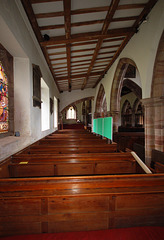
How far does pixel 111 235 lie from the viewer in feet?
3.58

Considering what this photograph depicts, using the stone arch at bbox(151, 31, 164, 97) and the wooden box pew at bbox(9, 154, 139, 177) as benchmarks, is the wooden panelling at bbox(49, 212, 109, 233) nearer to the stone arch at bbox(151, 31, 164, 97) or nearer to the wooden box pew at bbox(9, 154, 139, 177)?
the wooden box pew at bbox(9, 154, 139, 177)

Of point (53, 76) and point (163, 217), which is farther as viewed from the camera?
point (53, 76)

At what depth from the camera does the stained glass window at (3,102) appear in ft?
7.81

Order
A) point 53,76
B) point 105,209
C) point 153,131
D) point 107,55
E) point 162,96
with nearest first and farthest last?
point 105,209 → point 162,96 → point 153,131 → point 107,55 → point 53,76

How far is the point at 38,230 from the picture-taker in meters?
1.14

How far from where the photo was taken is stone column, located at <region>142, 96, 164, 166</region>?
10.2ft

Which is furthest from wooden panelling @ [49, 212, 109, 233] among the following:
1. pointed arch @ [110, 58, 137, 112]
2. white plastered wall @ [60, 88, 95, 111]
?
white plastered wall @ [60, 88, 95, 111]

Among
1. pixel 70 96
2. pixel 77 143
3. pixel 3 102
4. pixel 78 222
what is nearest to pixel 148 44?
pixel 77 143

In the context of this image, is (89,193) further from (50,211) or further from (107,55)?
(107,55)

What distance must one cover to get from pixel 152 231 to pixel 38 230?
1026mm

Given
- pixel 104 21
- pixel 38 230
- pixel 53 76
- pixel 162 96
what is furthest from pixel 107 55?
pixel 38 230

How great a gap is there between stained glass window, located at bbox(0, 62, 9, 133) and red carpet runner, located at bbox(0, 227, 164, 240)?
1883 mm

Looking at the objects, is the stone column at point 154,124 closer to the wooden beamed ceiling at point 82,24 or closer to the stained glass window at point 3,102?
the wooden beamed ceiling at point 82,24

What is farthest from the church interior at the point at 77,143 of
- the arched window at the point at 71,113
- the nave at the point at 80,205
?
the arched window at the point at 71,113
